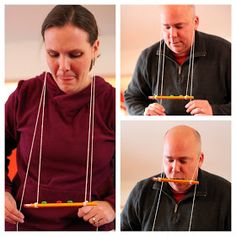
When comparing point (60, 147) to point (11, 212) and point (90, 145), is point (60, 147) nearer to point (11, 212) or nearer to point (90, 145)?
point (90, 145)

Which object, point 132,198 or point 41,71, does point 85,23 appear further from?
point 132,198

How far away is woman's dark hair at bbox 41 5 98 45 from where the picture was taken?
1.38 metres

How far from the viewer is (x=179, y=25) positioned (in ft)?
4.52

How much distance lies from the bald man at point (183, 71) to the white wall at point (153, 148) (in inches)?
1.1

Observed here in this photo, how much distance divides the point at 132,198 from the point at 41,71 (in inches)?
13.2

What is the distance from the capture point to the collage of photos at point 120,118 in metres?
1.39

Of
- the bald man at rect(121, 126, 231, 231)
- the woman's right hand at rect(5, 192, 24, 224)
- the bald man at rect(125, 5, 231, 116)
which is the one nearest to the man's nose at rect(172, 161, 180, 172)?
the bald man at rect(121, 126, 231, 231)

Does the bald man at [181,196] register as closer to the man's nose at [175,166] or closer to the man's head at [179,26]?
the man's nose at [175,166]

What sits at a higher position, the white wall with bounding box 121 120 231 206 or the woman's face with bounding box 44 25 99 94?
Result: the woman's face with bounding box 44 25 99 94

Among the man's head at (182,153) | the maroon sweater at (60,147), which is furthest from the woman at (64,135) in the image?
the man's head at (182,153)

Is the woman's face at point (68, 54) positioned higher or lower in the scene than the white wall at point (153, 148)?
higher

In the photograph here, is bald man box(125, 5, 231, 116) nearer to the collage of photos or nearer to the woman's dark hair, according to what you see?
the collage of photos

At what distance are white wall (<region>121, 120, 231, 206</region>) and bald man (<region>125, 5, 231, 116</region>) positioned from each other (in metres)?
0.03
